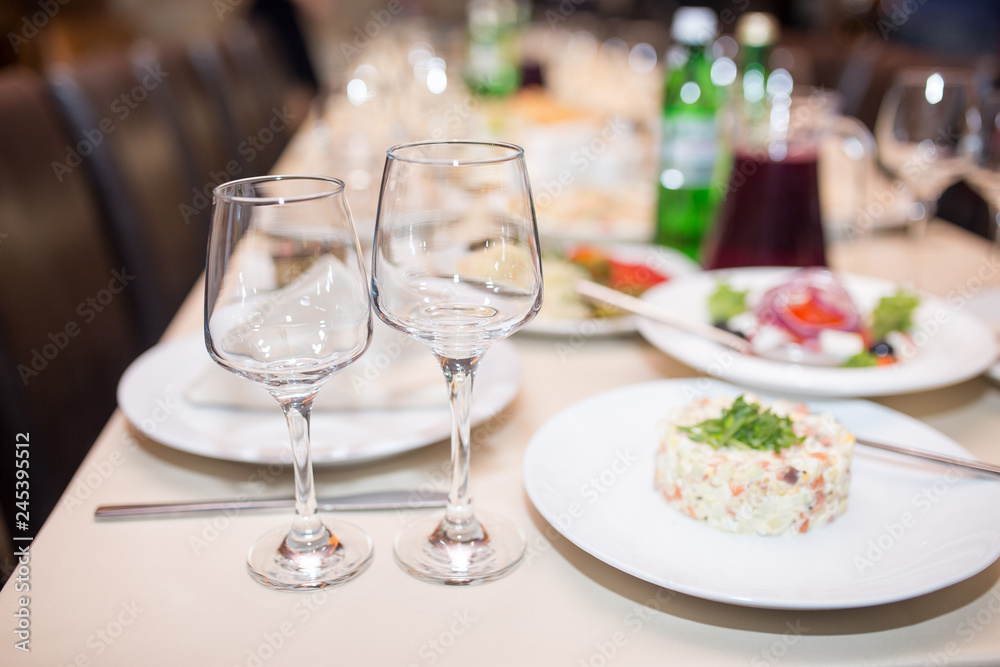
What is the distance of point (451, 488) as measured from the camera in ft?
2.04

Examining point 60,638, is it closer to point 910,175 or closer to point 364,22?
point 910,175

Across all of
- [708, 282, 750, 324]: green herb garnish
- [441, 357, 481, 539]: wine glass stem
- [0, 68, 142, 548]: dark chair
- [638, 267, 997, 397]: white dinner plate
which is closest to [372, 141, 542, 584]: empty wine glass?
[441, 357, 481, 539]: wine glass stem

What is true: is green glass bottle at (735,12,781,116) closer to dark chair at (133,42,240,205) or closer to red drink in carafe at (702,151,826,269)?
red drink in carafe at (702,151,826,269)

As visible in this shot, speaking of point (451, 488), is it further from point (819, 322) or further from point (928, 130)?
point (928, 130)

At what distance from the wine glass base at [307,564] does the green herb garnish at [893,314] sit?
60 cm

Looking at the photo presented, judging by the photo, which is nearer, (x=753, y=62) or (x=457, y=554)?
(x=457, y=554)

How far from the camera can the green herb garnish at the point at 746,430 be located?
24.8 inches

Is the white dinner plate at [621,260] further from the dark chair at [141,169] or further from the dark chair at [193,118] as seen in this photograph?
the dark chair at [193,118]

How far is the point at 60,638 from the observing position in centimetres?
54

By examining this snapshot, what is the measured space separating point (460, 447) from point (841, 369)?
40 centimetres

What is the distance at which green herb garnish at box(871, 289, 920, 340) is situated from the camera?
0.93 meters

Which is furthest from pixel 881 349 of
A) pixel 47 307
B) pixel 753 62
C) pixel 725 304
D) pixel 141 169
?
pixel 141 169

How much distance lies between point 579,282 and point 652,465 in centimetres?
33

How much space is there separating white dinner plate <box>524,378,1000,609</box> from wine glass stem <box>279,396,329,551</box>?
0.15 meters
